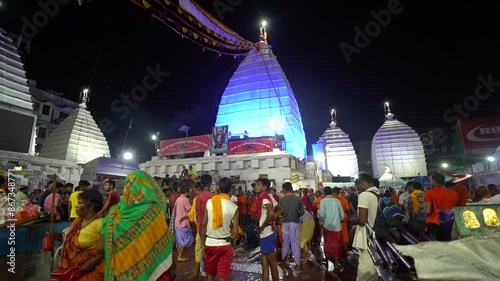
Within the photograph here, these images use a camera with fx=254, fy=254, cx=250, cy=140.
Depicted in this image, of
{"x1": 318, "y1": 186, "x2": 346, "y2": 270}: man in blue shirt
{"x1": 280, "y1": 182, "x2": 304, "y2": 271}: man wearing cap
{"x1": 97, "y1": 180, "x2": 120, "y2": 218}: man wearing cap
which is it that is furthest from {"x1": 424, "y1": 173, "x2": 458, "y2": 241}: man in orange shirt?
{"x1": 97, "y1": 180, "x2": 120, "y2": 218}: man wearing cap

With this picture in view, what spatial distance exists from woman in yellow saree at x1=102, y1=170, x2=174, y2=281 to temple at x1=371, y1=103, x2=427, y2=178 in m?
43.9

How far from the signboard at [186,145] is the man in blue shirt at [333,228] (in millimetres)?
17424

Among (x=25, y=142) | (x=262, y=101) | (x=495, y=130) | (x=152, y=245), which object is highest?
(x=262, y=101)

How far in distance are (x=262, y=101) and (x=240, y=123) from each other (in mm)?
3426

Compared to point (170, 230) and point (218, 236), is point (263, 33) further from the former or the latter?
point (218, 236)

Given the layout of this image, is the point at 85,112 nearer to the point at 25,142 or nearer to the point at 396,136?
the point at 25,142

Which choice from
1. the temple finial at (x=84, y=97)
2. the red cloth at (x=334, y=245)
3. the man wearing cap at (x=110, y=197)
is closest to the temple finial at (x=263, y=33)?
the temple finial at (x=84, y=97)

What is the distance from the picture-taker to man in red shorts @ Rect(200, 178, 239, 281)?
3.56 metres

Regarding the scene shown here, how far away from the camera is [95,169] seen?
74.0 ft

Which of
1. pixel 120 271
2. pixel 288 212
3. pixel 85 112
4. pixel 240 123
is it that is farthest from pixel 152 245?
pixel 85 112

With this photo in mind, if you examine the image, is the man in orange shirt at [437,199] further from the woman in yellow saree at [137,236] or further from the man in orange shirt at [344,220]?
the woman in yellow saree at [137,236]

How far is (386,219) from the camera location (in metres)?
3.85

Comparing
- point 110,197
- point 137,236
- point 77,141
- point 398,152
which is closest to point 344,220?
point 110,197

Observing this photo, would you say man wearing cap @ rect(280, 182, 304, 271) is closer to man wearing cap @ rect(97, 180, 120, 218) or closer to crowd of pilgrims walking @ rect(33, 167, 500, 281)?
crowd of pilgrims walking @ rect(33, 167, 500, 281)
